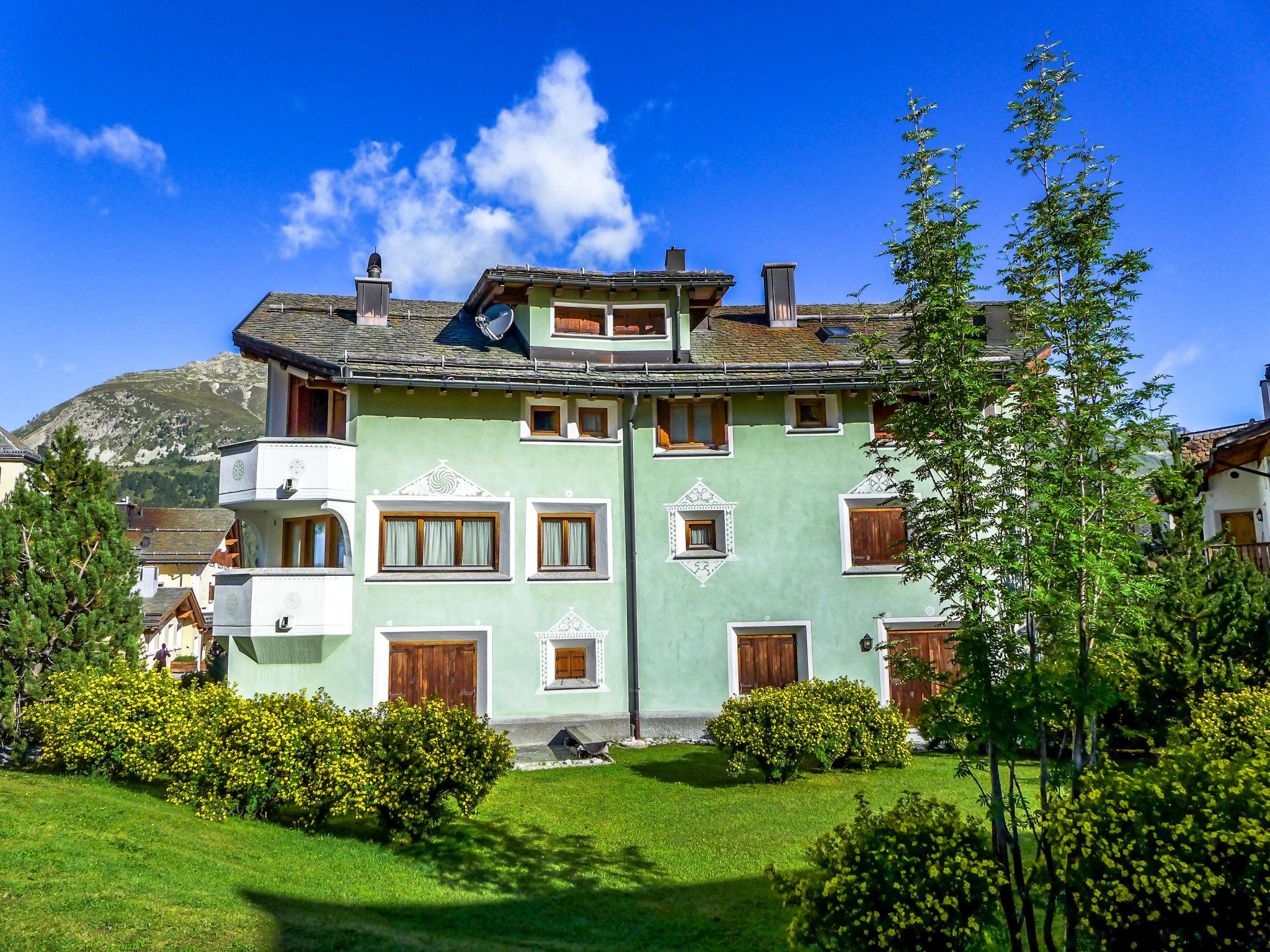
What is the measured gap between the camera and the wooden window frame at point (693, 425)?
2117 centimetres

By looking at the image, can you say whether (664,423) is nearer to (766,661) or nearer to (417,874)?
(766,661)

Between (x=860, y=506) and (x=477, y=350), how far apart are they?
11.1 meters

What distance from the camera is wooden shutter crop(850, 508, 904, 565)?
20.9 meters

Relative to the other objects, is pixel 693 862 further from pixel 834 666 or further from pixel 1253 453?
pixel 1253 453

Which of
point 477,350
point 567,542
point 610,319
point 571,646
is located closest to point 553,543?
point 567,542

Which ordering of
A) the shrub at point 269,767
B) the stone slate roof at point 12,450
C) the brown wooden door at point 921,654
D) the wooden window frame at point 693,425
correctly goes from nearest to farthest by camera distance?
the shrub at point 269,767, the brown wooden door at point 921,654, the wooden window frame at point 693,425, the stone slate roof at point 12,450

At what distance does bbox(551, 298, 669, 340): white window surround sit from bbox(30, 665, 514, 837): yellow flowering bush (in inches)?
473

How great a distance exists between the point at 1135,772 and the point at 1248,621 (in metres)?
10.1

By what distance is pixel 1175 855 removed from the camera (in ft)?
20.6

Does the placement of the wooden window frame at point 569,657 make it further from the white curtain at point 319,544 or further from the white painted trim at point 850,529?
the white painted trim at point 850,529

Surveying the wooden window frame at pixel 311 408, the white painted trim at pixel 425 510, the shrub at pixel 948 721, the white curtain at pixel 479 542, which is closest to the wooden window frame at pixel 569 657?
the white painted trim at pixel 425 510

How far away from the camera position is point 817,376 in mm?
20656

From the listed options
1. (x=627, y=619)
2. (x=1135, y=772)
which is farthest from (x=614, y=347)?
(x=1135, y=772)

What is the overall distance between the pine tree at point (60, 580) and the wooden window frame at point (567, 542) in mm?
8869
